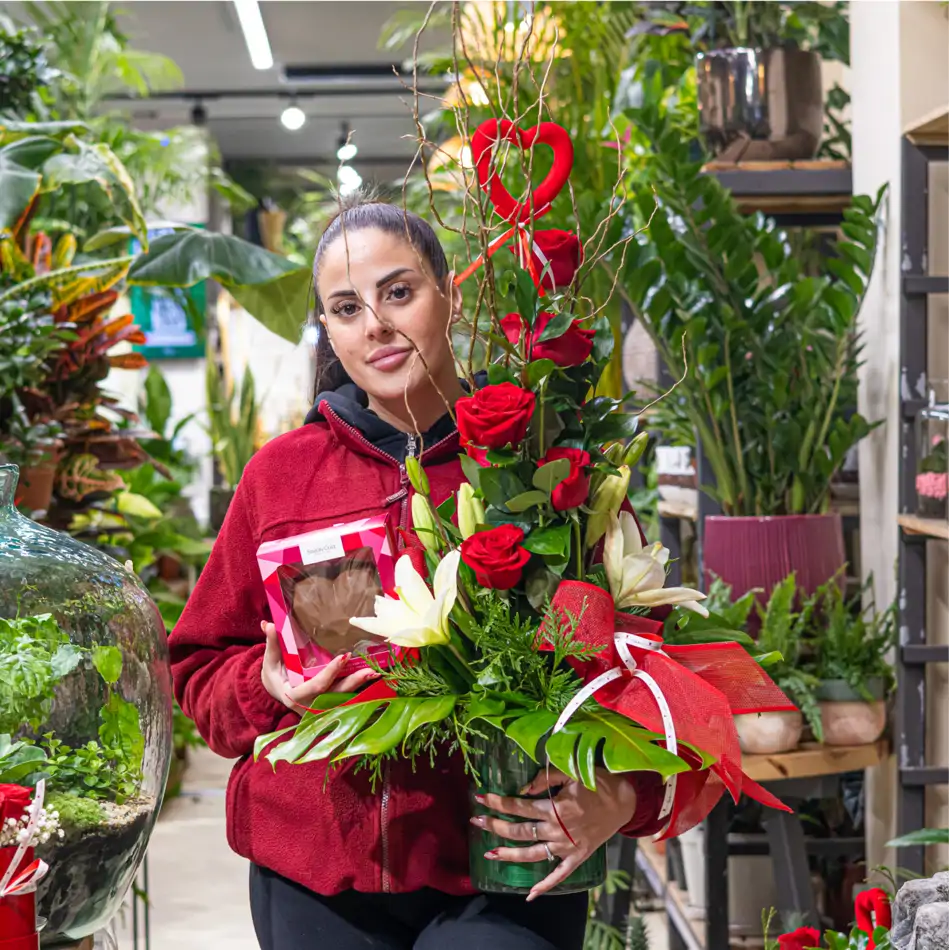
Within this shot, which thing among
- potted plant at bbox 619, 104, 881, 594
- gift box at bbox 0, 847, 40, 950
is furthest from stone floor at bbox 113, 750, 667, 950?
gift box at bbox 0, 847, 40, 950

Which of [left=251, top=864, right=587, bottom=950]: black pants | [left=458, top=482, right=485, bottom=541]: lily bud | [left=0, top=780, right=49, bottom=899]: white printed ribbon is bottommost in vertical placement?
[left=251, top=864, right=587, bottom=950]: black pants

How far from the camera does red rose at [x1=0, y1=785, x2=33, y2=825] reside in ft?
3.38

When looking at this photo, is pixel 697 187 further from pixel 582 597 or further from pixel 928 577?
pixel 582 597

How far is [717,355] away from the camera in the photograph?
9.24 feet

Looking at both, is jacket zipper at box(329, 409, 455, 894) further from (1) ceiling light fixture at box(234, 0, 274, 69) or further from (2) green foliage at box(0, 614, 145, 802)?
(1) ceiling light fixture at box(234, 0, 274, 69)

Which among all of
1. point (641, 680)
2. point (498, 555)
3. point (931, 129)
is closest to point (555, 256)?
point (498, 555)

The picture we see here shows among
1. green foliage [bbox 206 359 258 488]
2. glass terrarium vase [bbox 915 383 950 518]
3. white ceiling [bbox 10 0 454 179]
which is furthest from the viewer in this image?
white ceiling [bbox 10 0 454 179]

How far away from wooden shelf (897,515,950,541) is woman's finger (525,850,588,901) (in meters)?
1.29

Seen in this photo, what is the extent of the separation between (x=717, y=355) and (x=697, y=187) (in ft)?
1.23

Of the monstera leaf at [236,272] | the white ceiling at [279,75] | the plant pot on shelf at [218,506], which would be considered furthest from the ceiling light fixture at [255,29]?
the monstera leaf at [236,272]

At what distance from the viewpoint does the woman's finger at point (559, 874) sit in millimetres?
1244

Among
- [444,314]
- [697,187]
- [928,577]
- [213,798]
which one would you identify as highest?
[697,187]

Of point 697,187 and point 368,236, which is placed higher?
point 697,187

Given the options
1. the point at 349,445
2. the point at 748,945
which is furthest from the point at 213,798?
the point at 349,445
